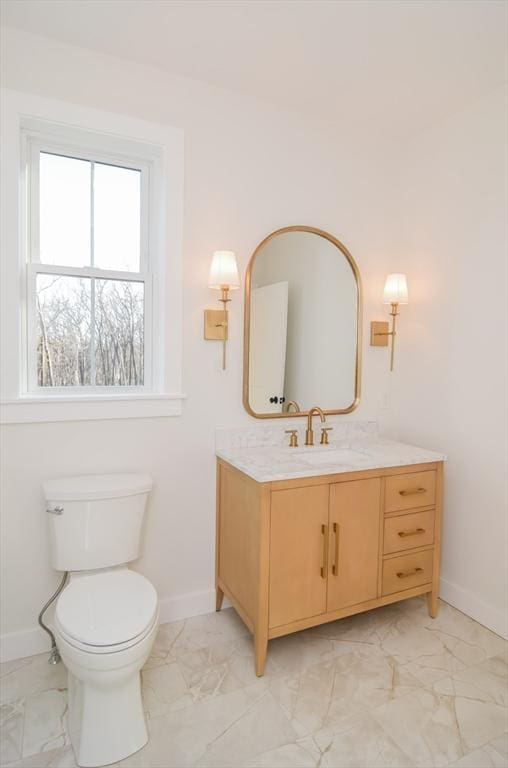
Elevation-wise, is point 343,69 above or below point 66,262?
above

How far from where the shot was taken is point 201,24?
179 centimetres

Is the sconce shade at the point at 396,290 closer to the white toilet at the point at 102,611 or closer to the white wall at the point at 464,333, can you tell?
the white wall at the point at 464,333

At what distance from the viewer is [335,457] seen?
230 cm

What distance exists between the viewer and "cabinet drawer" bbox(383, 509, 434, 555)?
216cm

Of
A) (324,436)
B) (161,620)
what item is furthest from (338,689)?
(324,436)

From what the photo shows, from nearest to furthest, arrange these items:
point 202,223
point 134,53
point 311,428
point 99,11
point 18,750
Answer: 1. point 18,750
2. point 99,11
3. point 134,53
4. point 202,223
5. point 311,428

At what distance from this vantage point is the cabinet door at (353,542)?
2012mm

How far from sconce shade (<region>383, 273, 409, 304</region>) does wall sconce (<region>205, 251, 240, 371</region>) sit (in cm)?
92

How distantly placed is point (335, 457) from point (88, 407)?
119 centimetres

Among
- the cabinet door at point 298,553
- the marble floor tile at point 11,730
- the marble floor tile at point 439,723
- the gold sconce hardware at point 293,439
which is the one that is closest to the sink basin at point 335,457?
the gold sconce hardware at point 293,439

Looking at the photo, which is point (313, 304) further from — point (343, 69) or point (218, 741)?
point (218, 741)

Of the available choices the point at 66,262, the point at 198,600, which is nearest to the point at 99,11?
the point at 66,262

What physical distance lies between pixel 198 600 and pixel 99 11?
2542 millimetres

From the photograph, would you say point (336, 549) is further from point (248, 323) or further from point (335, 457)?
point (248, 323)
